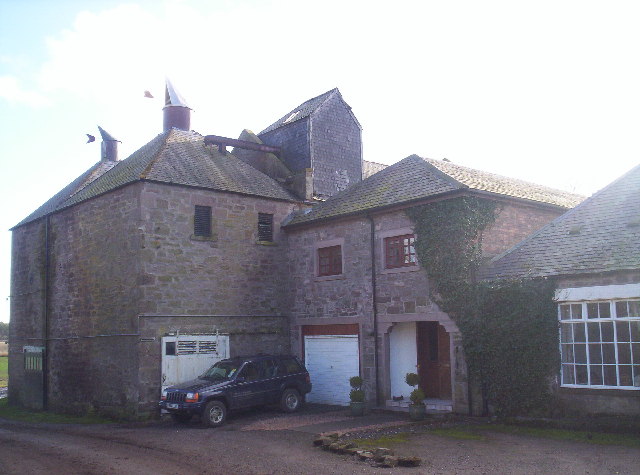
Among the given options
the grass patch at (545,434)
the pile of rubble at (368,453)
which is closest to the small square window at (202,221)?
the pile of rubble at (368,453)

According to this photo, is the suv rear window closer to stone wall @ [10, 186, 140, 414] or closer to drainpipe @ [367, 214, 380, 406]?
drainpipe @ [367, 214, 380, 406]

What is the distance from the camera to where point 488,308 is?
56.7ft

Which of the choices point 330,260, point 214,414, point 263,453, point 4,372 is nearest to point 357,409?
point 214,414

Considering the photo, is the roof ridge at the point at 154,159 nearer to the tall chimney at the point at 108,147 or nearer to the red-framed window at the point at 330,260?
the red-framed window at the point at 330,260

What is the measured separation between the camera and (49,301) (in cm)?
2527

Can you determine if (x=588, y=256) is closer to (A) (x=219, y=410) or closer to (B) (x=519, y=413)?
(B) (x=519, y=413)

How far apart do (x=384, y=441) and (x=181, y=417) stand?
256 inches

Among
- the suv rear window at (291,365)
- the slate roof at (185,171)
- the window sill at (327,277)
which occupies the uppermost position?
the slate roof at (185,171)

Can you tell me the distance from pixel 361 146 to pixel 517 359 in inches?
534

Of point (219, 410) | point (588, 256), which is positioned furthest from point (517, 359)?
point (219, 410)

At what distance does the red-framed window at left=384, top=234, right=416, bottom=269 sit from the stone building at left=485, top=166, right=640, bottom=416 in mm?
2709

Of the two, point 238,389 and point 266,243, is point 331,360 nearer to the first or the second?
point 238,389

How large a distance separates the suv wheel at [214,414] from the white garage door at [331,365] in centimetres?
468

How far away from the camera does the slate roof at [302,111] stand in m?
26.4
